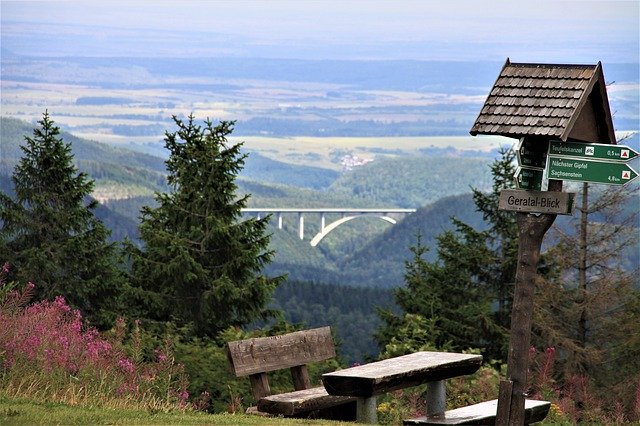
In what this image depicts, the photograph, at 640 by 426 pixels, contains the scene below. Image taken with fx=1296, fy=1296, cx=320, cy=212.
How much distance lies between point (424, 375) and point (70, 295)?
16.9 m

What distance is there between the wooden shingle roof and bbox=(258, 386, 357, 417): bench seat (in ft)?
8.13

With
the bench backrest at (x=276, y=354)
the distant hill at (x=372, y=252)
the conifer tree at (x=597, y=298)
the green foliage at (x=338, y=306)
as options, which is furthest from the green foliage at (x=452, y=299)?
the distant hill at (x=372, y=252)

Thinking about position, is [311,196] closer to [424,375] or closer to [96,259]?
[96,259]

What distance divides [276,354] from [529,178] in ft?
8.99

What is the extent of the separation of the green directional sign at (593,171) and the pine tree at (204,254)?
15297mm

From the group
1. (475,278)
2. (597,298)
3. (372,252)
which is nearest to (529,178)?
(597,298)

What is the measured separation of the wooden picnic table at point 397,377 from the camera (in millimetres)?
9641

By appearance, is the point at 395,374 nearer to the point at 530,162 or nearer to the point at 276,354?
the point at 276,354

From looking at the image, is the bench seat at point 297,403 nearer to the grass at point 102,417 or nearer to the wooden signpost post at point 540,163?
the grass at point 102,417

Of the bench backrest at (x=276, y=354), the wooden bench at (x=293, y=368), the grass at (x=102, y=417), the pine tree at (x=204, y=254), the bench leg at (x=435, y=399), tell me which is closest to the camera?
the grass at (x=102, y=417)

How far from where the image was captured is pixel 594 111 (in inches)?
390

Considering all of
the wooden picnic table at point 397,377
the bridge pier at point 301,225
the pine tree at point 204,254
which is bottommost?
the wooden picnic table at point 397,377

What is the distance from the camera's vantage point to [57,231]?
88.8ft

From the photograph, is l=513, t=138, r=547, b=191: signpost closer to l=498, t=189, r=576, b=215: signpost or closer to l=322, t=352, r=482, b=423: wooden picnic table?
l=498, t=189, r=576, b=215: signpost
